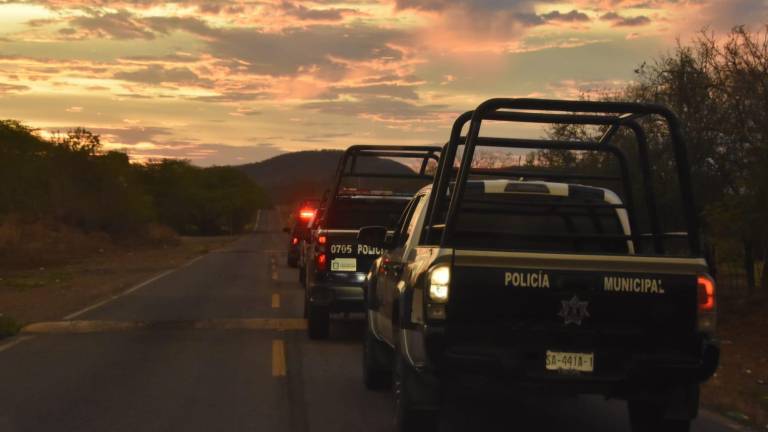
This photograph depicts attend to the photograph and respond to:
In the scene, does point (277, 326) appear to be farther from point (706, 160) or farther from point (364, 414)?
point (706, 160)

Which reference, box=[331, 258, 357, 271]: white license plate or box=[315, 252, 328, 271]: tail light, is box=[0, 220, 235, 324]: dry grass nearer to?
box=[315, 252, 328, 271]: tail light

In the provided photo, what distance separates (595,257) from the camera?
6457 mm

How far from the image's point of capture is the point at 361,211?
14484 millimetres

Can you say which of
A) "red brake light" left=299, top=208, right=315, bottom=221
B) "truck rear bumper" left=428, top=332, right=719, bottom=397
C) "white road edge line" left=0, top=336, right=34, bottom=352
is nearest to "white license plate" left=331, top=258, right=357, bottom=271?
"white road edge line" left=0, top=336, right=34, bottom=352

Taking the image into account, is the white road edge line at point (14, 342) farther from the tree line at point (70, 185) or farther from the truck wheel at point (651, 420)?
the tree line at point (70, 185)

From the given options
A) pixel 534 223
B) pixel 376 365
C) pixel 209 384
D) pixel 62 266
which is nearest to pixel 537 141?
pixel 534 223

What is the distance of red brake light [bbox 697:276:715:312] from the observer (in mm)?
6516

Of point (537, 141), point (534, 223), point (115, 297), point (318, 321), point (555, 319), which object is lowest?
point (115, 297)

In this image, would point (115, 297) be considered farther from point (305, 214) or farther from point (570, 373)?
point (570, 373)

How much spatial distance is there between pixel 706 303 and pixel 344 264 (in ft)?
24.2

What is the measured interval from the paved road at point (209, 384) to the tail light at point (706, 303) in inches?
79.1

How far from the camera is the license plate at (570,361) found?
650cm

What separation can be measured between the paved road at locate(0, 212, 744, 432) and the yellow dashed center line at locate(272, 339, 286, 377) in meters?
0.01

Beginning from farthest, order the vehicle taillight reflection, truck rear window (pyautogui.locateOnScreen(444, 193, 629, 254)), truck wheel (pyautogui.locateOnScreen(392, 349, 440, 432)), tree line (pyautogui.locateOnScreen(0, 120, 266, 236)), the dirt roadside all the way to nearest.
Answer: tree line (pyautogui.locateOnScreen(0, 120, 266, 236)) < the vehicle taillight reflection < the dirt roadside < truck rear window (pyautogui.locateOnScreen(444, 193, 629, 254)) < truck wheel (pyautogui.locateOnScreen(392, 349, 440, 432))
